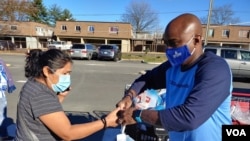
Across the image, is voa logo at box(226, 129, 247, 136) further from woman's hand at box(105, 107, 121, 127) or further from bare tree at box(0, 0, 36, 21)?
bare tree at box(0, 0, 36, 21)

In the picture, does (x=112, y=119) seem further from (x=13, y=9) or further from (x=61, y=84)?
(x=13, y=9)

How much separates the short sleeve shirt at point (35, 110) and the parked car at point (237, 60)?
13557 mm

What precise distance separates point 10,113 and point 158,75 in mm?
5173

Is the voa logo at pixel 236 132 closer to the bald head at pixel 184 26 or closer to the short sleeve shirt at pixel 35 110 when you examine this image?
the bald head at pixel 184 26

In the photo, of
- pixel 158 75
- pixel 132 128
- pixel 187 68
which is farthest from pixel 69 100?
pixel 187 68

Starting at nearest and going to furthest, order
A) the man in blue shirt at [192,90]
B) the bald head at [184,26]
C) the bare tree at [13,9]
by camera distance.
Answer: the man in blue shirt at [192,90] < the bald head at [184,26] < the bare tree at [13,9]

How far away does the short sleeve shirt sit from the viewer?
192cm

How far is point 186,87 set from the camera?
5.71ft

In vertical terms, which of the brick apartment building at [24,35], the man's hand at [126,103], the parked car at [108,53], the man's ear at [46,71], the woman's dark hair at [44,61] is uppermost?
the brick apartment building at [24,35]

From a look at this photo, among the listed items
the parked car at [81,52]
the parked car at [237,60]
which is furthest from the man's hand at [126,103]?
the parked car at [81,52]

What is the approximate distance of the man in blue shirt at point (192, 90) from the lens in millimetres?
1485

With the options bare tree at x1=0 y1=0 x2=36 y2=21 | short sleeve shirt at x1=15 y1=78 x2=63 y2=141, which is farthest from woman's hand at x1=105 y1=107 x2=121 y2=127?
bare tree at x1=0 y1=0 x2=36 y2=21

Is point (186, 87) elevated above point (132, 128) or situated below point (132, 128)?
above

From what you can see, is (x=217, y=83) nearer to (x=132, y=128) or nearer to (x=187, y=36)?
(x=187, y=36)
